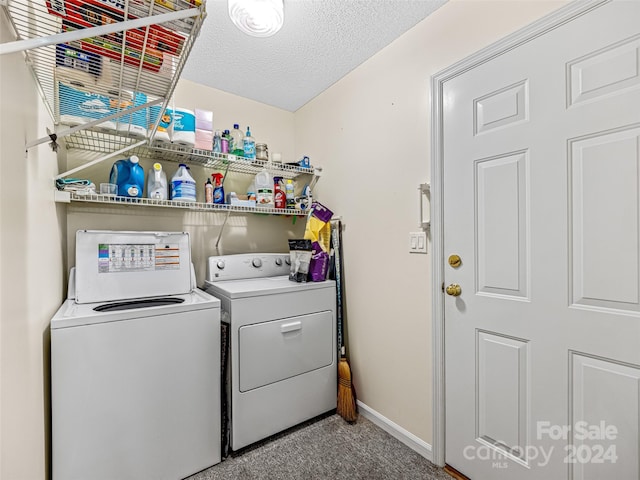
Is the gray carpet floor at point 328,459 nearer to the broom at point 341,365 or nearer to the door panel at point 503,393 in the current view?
the broom at point 341,365

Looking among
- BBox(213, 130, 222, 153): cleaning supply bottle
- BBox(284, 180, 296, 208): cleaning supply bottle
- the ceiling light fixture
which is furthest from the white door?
BBox(213, 130, 222, 153): cleaning supply bottle

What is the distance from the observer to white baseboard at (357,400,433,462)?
169cm

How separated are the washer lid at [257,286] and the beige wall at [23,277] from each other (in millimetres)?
811

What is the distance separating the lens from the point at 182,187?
1942 mm

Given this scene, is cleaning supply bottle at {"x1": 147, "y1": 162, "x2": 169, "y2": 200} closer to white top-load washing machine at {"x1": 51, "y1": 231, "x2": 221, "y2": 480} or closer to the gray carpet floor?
white top-load washing machine at {"x1": 51, "y1": 231, "x2": 221, "y2": 480}

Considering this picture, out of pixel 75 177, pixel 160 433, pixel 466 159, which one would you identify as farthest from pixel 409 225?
pixel 75 177

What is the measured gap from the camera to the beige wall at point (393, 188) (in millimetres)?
1588

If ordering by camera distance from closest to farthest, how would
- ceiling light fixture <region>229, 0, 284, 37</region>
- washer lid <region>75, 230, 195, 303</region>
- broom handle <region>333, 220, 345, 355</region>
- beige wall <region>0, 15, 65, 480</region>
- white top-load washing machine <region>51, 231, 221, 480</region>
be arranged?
beige wall <region>0, 15, 65, 480</region> → white top-load washing machine <region>51, 231, 221, 480</region> → ceiling light fixture <region>229, 0, 284, 37</region> → washer lid <region>75, 230, 195, 303</region> → broom handle <region>333, 220, 345, 355</region>

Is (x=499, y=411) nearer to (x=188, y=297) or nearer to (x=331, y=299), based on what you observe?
(x=331, y=299)

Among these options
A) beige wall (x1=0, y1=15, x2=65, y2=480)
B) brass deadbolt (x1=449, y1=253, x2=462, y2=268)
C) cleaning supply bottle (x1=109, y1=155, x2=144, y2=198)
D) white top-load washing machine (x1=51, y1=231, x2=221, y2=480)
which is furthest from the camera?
cleaning supply bottle (x1=109, y1=155, x2=144, y2=198)

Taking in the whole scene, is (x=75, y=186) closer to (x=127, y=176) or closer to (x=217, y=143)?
(x=127, y=176)

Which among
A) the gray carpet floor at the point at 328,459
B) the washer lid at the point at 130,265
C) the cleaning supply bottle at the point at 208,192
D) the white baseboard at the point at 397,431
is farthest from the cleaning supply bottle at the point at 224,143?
the white baseboard at the point at 397,431

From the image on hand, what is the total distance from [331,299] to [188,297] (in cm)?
92

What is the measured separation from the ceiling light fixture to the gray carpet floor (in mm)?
2280
